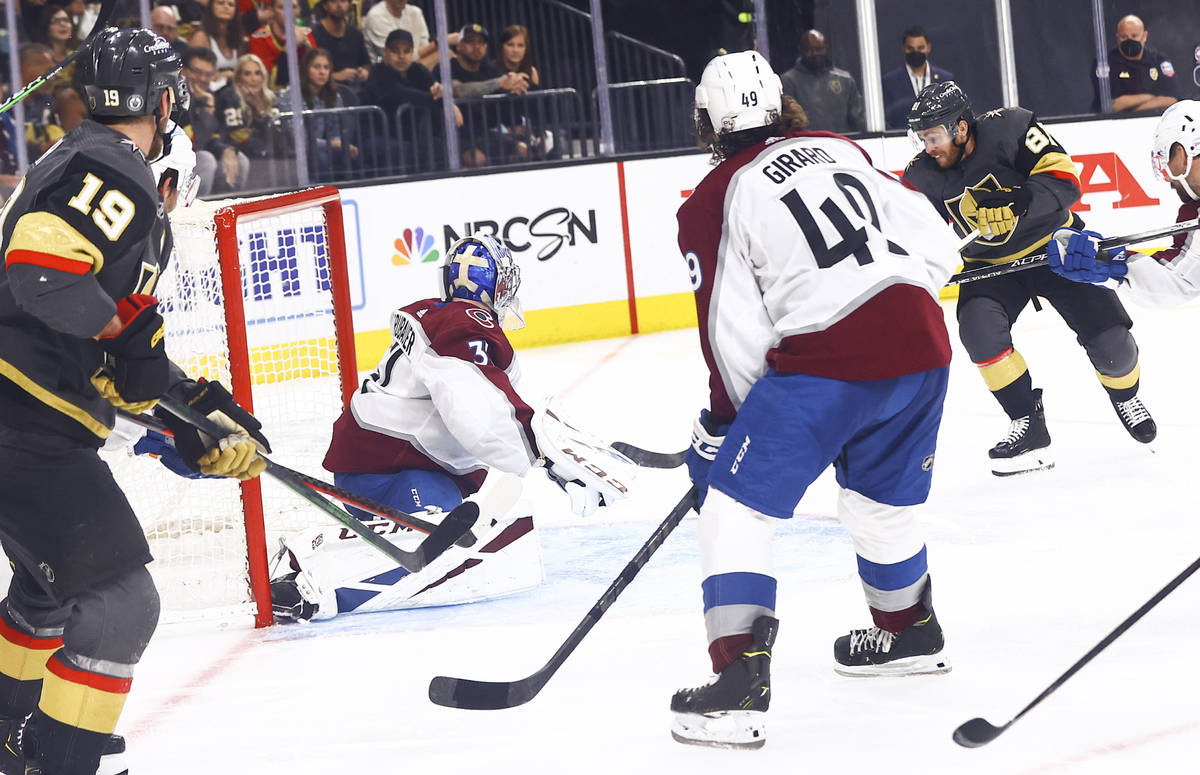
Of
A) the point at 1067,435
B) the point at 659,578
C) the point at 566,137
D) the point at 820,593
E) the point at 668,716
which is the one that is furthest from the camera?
the point at 566,137

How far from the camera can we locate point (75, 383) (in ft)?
6.67

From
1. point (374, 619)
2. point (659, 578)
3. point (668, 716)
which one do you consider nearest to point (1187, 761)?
point (668, 716)

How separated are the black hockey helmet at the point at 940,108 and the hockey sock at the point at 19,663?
2.74 m

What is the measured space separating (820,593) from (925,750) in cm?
90

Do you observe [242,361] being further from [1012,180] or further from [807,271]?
[1012,180]

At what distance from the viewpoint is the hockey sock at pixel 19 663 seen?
2.21m

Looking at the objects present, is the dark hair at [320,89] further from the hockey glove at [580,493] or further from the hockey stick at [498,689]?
the hockey stick at [498,689]

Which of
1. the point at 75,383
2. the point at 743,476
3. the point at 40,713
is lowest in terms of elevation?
the point at 40,713

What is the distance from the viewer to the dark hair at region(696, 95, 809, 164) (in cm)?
229

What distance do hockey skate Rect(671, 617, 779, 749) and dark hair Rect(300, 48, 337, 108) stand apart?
566 centimetres

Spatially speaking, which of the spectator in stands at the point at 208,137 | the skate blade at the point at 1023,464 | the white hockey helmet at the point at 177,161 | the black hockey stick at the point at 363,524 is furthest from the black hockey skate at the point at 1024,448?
the spectator in stands at the point at 208,137

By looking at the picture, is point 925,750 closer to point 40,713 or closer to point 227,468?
point 227,468

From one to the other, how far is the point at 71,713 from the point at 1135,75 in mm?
7892

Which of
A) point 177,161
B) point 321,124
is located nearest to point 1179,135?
point 177,161
